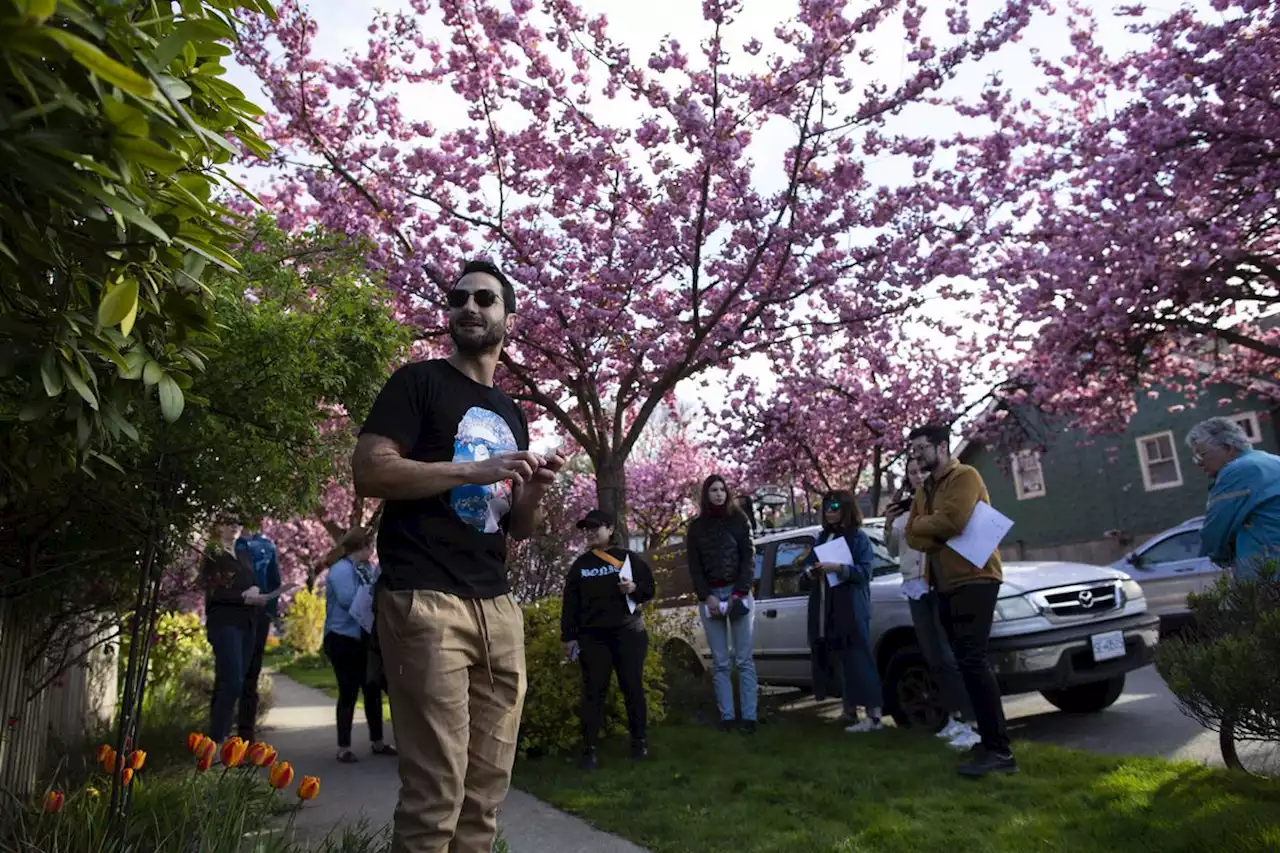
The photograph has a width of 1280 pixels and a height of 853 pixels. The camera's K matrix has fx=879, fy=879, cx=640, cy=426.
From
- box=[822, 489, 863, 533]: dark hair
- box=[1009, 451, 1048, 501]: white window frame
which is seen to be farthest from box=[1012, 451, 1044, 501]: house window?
box=[822, 489, 863, 533]: dark hair

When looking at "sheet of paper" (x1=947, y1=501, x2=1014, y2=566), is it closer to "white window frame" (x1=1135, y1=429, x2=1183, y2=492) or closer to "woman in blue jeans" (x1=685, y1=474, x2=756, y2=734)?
"woman in blue jeans" (x1=685, y1=474, x2=756, y2=734)

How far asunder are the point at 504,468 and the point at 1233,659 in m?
3.13

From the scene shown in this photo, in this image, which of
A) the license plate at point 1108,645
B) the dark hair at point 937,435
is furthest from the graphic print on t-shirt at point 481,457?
the license plate at point 1108,645

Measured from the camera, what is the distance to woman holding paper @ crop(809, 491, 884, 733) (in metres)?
7.41

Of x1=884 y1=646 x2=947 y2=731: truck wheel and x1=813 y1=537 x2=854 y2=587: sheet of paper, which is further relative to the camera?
x1=813 y1=537 x2=854 y2=587: sheet of paper

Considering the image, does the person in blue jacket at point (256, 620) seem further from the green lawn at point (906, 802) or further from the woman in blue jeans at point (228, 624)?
the green lawn at point (906, 802)

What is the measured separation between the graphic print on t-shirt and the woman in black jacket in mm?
4167

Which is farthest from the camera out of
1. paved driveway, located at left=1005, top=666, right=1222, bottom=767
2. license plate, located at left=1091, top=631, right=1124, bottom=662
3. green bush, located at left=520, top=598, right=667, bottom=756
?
green bush, located at left=520, top=598, right=667, bottom=756

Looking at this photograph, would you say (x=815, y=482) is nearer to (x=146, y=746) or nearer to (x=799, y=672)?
(x=799, y=672)

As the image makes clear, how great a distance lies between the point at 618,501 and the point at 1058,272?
26.6 feet

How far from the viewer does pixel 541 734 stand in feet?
24.3

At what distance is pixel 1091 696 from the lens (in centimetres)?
758

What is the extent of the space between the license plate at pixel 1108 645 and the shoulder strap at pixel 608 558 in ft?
12.0

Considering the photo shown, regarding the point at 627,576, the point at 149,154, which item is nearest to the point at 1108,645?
the point at 627,576
